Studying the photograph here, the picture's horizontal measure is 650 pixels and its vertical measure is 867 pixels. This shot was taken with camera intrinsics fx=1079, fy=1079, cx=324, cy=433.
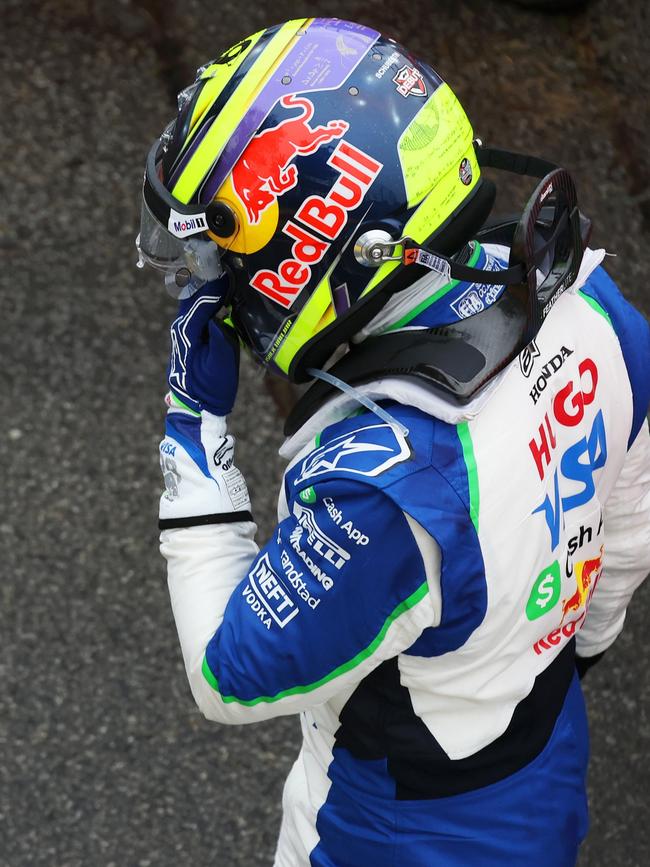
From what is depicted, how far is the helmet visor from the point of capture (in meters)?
1.45

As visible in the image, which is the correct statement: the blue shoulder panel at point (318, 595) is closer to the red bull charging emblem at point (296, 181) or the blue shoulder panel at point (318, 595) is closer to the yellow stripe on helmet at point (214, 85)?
the red bull charging emblem at point (296, 181)

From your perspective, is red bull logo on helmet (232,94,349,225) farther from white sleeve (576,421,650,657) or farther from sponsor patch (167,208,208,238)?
white sleeve (576,421,650,657)

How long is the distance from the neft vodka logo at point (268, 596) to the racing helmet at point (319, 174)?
30cm

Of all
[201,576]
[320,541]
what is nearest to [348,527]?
[320,541]

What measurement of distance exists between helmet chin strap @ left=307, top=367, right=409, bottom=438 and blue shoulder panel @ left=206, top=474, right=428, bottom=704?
9 cm

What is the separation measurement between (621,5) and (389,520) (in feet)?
9.28

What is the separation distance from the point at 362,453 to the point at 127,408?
1897 mm

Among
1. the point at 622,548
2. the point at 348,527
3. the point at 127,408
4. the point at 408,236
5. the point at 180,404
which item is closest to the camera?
the point at 348,527

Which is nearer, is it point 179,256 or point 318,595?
point 318,595

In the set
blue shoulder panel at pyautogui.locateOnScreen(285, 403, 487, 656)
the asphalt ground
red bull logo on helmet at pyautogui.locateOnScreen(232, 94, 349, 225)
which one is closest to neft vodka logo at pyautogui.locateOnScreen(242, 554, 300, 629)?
blue shoulder panel at pyautogui.locateOnScreen(285, 403, 487, 656)

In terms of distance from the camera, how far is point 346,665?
1279 mm

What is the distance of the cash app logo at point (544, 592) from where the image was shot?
4.42 feet

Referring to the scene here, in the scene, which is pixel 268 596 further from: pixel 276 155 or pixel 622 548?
pixel 622 548

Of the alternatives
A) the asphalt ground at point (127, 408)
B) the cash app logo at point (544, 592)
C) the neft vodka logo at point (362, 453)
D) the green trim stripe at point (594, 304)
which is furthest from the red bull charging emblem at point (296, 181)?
the asphalt ground at point (127, 408)
